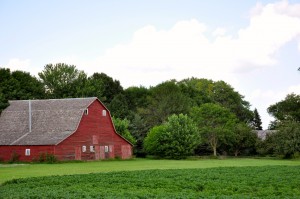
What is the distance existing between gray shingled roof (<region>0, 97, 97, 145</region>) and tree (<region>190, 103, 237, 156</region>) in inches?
1020

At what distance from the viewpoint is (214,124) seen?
89.1 meters

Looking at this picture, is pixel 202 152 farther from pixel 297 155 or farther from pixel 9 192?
pixel 9 192

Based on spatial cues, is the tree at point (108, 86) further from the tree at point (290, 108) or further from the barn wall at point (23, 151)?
the barn wall at point (23, 151)

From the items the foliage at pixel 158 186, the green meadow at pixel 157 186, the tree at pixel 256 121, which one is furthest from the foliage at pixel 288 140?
the tree at pixel 256 121

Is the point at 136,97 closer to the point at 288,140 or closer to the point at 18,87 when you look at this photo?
the point at 18,87

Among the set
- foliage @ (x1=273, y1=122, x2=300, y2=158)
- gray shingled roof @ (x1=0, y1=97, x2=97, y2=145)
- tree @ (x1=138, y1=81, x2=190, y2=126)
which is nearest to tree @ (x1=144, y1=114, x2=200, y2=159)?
gray shingled roof @ (x1=0, y1=97, x2=97, y2=145)

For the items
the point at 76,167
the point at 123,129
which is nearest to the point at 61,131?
the point at 76,167

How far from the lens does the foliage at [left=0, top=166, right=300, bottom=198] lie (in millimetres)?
25500

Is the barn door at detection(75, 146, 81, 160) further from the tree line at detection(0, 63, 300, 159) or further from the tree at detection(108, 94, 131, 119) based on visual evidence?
the tree at detection(108, 94, 131, 119)

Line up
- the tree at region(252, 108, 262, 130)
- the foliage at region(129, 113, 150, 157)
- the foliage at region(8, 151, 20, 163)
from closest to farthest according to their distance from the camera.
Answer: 1. the foliage at region(8, 151, 20, 163)
2. the foliage at region(129, 113, 150, 157)
3. the tree at region(252, 108, 262, 130)

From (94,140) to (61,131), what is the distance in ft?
17.1

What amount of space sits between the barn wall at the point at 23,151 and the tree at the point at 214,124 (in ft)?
109

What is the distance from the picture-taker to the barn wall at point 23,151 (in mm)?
60875

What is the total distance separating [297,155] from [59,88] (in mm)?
45916
